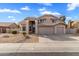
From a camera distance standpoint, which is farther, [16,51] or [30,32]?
[30,32]

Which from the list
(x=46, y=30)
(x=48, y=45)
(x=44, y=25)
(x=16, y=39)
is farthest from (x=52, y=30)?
(x=16, y=39)

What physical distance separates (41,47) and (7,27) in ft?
4.57

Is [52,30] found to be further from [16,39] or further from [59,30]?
[16,39]

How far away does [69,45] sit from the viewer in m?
6.51

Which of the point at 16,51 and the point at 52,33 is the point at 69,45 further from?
the point at 16,51

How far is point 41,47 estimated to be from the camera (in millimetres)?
6336

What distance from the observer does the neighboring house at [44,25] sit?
20.8ft

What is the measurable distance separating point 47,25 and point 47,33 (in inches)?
12.1

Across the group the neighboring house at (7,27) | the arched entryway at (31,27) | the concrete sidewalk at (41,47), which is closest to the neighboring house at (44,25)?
the arched entryway at (31,27)

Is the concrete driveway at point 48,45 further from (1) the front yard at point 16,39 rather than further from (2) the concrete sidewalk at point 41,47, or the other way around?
(1) the front yard at point 16,39

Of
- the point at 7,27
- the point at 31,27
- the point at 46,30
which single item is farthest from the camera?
the point at 46,30

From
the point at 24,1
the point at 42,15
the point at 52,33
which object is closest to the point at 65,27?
the point at 52,33

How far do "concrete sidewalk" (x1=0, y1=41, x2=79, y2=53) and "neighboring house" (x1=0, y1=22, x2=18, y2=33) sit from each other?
0.59m

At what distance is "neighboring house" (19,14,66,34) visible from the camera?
20.8 feet
